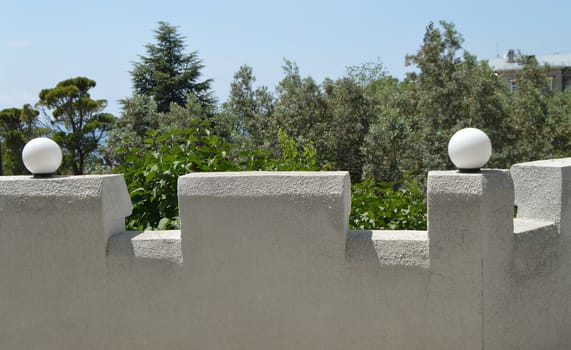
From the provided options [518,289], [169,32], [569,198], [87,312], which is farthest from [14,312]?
[169,32]

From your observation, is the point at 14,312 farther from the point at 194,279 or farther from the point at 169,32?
the point at 169,32

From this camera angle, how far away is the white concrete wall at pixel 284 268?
2.41 m

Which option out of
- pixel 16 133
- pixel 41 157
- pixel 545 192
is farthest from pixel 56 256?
pixel 16 133

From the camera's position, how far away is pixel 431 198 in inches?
92.3

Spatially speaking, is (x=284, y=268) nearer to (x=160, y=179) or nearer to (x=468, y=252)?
(x=468, y=252)

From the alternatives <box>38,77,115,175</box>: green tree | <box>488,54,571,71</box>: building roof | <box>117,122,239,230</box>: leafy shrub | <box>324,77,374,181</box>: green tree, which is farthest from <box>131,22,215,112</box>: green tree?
<box>488,54,571,71</box>: building roof

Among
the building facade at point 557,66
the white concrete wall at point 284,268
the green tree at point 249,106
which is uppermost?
the building facade at point 557,66

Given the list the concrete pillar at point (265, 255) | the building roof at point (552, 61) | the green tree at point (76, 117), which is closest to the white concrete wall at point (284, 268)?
the concrete pillar at point (265, 255)

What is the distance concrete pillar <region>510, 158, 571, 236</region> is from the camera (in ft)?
8.73

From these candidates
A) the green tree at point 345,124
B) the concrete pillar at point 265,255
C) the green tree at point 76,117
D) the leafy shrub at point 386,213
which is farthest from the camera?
the green tree at point 76,117

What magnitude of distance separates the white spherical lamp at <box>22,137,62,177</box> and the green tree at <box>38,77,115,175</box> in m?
18.8

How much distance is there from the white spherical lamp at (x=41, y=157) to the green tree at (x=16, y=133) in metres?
21.1

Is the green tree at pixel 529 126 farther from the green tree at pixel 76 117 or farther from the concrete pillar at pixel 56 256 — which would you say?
the concrete pillar at pixel 56 256

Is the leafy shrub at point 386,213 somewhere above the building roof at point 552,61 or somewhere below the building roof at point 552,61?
below
